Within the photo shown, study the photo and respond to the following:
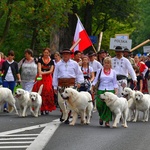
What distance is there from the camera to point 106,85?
17.5m

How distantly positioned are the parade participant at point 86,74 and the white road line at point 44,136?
2004 millimetres

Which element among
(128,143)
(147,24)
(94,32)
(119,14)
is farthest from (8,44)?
(147,24)

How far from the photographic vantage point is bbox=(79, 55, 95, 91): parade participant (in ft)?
66.5

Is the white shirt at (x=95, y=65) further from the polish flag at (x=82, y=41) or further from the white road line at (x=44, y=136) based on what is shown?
the polish flag at (x=82, y=41)

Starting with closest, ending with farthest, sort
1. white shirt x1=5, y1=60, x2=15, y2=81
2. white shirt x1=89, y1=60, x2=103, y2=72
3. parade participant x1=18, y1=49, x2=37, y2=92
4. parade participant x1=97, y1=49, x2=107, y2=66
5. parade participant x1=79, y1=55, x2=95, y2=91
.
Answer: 1. parade participant x1=79, y1=55, x2=95, y2=91
2. parade participant x1=18, y1=49, x2=37, y2=92
3. white shirt x1=89, y1=60, x2=103, y2=72
4. white shirt x1=5, y1=60, x2=15, y2=81
5. parade participant x1=97, y1=49, x2=107, y2=66

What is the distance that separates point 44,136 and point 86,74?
18.6ft

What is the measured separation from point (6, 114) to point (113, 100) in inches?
201

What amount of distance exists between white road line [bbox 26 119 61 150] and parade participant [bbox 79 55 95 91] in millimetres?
2004

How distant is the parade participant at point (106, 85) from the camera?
17344 mm

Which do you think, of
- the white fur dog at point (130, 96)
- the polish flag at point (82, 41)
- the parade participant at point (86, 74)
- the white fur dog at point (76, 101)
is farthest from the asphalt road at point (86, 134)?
the polish flag at point (82, 41)

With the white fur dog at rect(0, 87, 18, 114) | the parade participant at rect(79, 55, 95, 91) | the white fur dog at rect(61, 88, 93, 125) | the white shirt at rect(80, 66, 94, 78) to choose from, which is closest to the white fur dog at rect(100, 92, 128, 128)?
the white fur dog at rect(61, 88, 93, 125)

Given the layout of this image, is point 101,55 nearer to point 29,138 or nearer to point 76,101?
point 76,101

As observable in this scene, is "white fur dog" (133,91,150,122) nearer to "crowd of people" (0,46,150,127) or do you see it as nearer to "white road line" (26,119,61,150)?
"crowd of people" (0,46,150,127)

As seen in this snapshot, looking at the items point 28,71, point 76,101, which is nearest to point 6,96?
point 28,71
